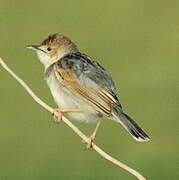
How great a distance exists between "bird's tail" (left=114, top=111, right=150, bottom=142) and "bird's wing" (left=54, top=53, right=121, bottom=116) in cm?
5

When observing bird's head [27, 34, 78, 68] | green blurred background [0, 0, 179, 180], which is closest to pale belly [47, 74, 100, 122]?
bird's head [27, 34, 78, 68]

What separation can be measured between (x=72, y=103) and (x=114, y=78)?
134 inches

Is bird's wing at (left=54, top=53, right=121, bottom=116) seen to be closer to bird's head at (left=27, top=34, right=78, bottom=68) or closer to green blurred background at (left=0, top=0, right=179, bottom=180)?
bird's head at (left=27, top=34, right=78, bottom=68)

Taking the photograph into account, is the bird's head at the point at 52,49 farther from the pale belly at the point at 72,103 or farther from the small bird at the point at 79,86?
the pale belly at the point at 72,103

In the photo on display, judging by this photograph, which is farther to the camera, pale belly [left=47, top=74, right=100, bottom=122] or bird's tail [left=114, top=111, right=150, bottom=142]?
pale belly [left=47, top=74, right=100, bottom=122]

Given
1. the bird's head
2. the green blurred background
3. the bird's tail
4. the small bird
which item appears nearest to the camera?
the bird's tail

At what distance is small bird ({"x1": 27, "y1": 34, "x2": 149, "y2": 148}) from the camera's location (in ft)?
11.9

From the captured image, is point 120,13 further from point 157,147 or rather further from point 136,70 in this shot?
point 157,147

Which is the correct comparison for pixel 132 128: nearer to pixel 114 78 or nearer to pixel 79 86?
pixel 79 86

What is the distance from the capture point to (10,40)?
7.83 meters

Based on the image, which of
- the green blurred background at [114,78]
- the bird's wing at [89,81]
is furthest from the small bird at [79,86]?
the green blurred background at [114,78]

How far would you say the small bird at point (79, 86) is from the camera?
3.62 m

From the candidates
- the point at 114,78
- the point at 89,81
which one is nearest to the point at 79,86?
the point at 89,81

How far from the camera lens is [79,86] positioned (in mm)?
3762
